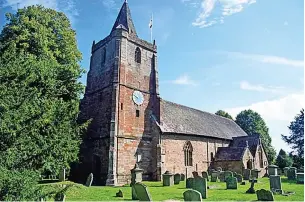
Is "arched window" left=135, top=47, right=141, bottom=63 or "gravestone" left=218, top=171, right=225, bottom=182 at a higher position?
"arched window" left=135, top=47, right=141, bottom=63

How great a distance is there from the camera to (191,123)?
29109 millimetres

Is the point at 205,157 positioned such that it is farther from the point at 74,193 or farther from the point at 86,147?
the point at 74,193

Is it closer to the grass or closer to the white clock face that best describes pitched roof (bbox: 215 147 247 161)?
the white clock face

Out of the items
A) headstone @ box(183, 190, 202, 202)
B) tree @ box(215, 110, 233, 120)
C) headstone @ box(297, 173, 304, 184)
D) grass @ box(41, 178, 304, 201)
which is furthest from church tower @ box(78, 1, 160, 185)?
tree @ box(215, 110, 233, 120)

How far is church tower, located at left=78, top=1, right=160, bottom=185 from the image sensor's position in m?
21.8

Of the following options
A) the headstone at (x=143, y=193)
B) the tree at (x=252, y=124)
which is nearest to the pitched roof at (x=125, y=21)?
the headstone at (x=143, y=193)

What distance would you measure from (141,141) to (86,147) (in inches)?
208

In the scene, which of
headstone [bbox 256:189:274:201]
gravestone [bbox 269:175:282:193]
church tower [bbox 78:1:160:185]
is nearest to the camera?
headstone [bbox 256:189:274:201]

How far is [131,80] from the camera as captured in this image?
24.5m

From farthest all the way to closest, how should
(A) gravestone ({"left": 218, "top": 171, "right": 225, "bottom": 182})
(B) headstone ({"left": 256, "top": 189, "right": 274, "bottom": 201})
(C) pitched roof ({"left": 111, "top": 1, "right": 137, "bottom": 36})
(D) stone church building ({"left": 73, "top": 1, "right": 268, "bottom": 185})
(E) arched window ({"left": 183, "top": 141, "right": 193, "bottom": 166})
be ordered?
(C) pitched roof ({"left": 111, "top": 1, "right": 137, "bottom": 36})
(E) arched window ({"left": 183, "top": 141, "right": 193, "bottom": 166})
(A) gravestone ({"left": 218, "top": 171, "right": 225, "bottom": 182})
(D) stone church building ({"left": 73, "top": 1, "right": 268, "bottom": 185})
(B) headstone ({"left": 256, "top": 189, "right": 274, "bottom": 201})

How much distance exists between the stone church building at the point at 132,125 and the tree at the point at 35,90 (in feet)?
9.26

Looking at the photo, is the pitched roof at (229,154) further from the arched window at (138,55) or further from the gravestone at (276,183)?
the arched window at (138,55)

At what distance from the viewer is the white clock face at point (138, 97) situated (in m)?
24.2

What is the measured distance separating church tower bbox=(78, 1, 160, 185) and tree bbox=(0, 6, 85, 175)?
2709mm
